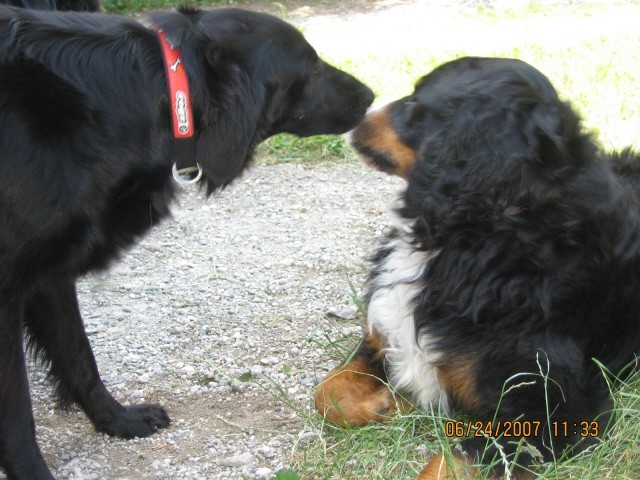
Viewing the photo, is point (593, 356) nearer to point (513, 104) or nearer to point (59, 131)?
point (513, 104)

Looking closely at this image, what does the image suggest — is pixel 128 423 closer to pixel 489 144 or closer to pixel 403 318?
pixel 403 318

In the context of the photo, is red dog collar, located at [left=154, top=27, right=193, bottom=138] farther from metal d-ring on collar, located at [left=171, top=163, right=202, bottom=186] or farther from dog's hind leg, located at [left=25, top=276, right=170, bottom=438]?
dog's hind leg, located at [left=25, top=276, right=170, bottom=438]

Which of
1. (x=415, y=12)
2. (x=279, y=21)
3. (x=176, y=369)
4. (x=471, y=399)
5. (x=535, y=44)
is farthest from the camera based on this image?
(x=415, y=12)

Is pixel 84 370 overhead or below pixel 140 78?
below

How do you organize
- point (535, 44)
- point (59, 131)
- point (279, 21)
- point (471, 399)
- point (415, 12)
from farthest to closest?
point (415, 12), point (535, 44), point (279, 21), point (471, 399), point (59, 131)

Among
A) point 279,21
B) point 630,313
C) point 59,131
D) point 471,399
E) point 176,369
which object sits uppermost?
point 279,21

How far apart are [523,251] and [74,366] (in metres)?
Answer: 1.57

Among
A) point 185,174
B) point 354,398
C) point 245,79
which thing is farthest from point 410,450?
point 245,79

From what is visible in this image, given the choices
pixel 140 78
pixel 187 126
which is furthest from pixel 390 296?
pixel 140 78

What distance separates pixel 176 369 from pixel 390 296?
3.21 feet

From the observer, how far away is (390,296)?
2721 millimetres

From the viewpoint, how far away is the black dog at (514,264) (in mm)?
2367

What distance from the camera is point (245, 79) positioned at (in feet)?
8.18
